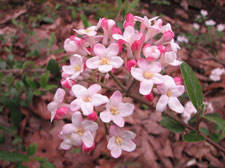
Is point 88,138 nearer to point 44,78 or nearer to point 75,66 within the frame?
point 75,66

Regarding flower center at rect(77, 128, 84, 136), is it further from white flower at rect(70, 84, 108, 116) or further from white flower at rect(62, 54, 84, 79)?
white flower at rect(62, 54, 84, 79)

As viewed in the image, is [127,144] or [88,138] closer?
[88,138]

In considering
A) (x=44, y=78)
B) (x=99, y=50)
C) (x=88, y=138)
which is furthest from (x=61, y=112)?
(x=44, y=78)

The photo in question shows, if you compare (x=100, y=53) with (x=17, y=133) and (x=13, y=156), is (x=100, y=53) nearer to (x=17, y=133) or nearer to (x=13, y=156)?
(x=13, y=156)

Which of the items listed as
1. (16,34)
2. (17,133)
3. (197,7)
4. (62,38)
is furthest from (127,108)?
(197,7)

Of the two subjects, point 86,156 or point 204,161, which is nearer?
point 86,156

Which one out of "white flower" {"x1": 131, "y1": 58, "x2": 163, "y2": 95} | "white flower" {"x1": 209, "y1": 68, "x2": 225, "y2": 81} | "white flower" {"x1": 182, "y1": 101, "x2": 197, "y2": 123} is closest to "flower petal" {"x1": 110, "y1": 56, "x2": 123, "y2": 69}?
"white flower" {"x1": 131, "y1": 58, "x2": 163, "y2": 95}
